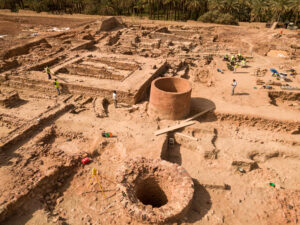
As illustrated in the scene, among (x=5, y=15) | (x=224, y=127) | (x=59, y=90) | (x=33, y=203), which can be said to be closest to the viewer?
(x=33, y=203)

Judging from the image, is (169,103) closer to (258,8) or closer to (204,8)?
(258,8)

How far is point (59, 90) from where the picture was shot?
460 inches

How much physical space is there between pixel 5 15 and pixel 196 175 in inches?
1493

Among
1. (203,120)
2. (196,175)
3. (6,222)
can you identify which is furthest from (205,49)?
(6,222)

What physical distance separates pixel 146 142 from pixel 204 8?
27.8 m

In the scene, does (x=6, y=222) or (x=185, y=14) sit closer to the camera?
(x=6, y=222)

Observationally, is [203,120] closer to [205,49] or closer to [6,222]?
[6,222]

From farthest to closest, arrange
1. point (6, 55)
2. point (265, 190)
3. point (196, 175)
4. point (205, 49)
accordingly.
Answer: point (205, 49) < point (6, 55) < point (196, 175) < point (265, 190)

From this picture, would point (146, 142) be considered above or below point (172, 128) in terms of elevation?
below

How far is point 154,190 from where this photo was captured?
6.71 metres

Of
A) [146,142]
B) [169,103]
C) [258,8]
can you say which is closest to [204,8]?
[258,8]

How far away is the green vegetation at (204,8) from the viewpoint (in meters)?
25.9

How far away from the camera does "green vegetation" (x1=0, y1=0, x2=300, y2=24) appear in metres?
25.9

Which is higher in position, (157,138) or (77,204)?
(157,138)
